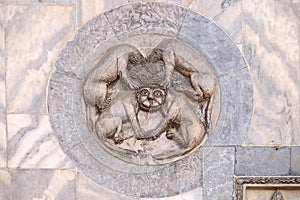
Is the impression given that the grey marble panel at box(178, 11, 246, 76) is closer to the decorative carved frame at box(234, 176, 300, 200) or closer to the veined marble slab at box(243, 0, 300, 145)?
the veined marble slab at box(243, 0, 300, 145)

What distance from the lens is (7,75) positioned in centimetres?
252

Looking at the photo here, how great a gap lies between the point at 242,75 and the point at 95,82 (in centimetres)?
82

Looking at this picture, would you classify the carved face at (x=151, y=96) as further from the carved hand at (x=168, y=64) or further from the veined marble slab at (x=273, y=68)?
the veined marble slab at (x=273, y=68)

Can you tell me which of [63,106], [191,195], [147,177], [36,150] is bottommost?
[191,195]

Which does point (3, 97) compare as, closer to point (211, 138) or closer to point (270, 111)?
point (211, 138)

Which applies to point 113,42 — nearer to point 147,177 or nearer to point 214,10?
point 214,10

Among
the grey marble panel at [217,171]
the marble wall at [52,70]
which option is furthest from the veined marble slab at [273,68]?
the grey marble panel at [217,171]

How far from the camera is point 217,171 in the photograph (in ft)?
8.40

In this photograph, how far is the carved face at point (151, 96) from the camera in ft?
8.14

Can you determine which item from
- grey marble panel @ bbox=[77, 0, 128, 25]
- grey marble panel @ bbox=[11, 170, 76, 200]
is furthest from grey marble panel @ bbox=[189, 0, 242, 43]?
grey marble panel @ bbox=[11, 170, 76, 200]

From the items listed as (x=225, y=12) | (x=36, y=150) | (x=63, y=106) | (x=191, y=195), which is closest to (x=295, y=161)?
(x=191, y=195)

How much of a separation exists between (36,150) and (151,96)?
0.71 metres

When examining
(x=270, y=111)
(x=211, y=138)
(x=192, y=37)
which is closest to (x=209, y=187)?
(x=211, y=138)

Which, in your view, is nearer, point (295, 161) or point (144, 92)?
point (144, 92)
